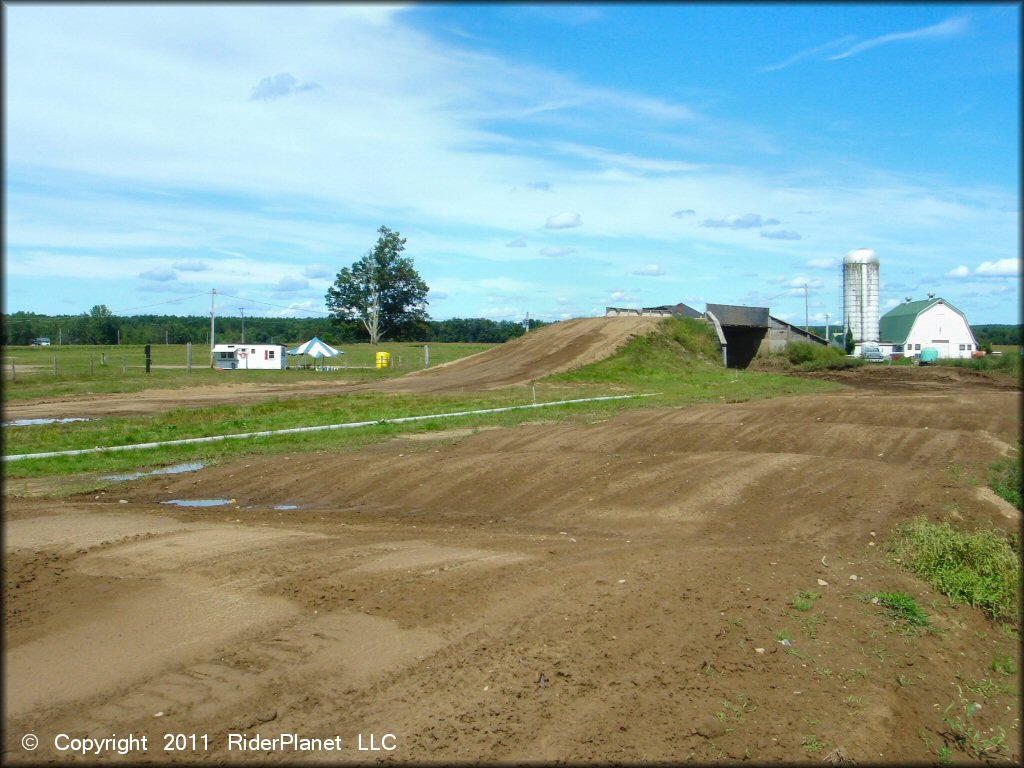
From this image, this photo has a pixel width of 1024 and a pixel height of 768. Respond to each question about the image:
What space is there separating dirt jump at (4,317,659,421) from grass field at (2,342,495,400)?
2.07 m

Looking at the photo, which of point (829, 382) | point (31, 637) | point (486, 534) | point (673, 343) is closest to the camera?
point (31, 637)

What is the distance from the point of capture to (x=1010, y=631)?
8758mm

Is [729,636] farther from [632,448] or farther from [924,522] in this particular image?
[632,448]

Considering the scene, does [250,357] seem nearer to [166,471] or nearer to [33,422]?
[33,422]

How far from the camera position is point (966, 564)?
380 inches

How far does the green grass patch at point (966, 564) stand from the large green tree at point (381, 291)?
7836cm

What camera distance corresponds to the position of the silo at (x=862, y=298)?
127 feet

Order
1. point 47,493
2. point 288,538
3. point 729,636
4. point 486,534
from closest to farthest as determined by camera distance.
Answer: point 729,636, point 288,538, point 486,534, point 47,493

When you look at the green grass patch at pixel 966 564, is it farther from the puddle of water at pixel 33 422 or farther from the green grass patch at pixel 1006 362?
the puddle of water at pixel 33 422

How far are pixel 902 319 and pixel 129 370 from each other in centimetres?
4291

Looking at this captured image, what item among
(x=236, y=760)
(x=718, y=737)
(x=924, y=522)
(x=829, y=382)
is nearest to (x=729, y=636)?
(x=718, y=737)

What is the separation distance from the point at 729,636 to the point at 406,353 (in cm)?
6183

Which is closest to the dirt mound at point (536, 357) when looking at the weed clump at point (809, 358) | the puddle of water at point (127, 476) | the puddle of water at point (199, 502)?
the weed clump at point (809, 358)

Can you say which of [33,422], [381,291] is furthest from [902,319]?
[381,291]
